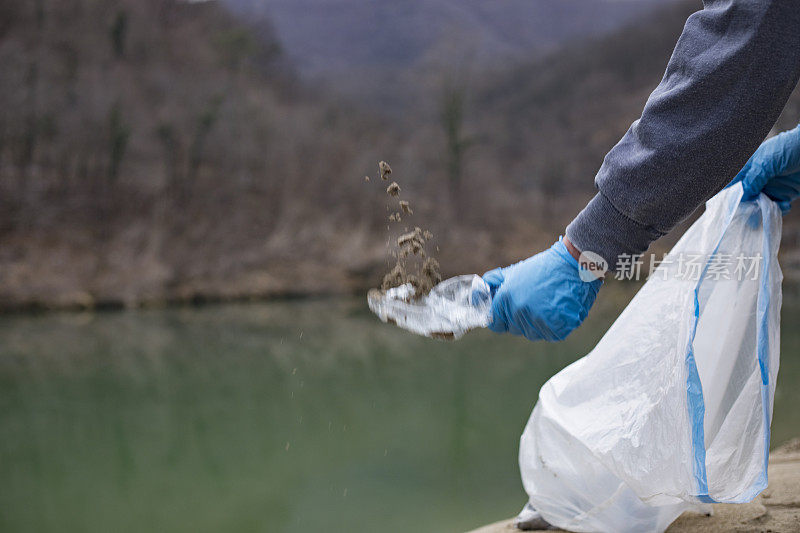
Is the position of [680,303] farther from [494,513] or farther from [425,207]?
[425,207]

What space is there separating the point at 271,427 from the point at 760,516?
2464 millimetres

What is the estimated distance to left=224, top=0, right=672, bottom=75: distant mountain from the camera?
56.9 ft

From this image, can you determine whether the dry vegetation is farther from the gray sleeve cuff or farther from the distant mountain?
the gray sleeve cuff

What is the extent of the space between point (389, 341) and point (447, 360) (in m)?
1.05

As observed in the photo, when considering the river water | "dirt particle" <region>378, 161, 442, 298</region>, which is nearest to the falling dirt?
"dirt particle" <region>378, 161, 442, 298</region>

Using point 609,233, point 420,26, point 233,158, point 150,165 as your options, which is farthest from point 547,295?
point 420,26

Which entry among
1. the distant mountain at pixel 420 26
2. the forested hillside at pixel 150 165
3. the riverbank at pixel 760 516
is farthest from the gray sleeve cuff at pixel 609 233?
the distant mountain at pixel 420 26

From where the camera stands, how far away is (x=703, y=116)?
3.06 ft

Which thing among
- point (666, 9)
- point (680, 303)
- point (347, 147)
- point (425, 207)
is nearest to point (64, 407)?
point (680, 303)

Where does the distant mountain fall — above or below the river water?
above

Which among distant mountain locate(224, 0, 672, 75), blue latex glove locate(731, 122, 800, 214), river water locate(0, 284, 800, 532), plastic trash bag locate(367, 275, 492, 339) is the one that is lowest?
river water locate(0, 284, 800, 532)

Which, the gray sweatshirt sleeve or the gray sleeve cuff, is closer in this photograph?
the gray sweatshirt sleeve

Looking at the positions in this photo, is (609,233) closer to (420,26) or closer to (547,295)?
(547,295)

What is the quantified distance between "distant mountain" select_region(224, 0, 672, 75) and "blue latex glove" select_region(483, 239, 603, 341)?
16373mm
